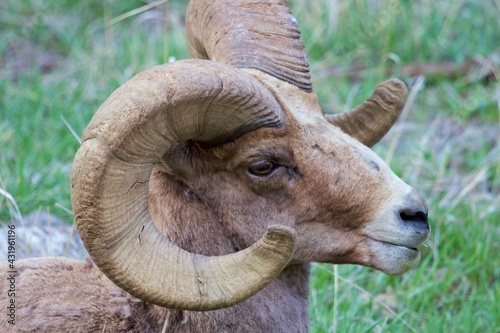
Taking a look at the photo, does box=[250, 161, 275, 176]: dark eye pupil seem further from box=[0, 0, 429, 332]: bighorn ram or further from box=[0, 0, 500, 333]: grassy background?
box=[0, 0, 500, 333]: grassy background

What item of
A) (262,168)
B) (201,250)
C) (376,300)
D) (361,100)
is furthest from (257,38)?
(361,100)

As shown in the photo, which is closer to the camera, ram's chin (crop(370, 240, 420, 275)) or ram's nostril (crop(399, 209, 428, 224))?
ram's nostril (crop(399, 209, 428, 224))

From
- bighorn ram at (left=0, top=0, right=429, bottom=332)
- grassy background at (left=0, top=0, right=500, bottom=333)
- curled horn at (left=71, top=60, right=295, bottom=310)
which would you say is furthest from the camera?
grassy background at (left=0, top=0, right=500, bottom=333)

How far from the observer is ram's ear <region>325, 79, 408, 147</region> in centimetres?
475

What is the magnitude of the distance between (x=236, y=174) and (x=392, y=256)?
77 centimetres

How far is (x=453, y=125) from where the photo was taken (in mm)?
8820

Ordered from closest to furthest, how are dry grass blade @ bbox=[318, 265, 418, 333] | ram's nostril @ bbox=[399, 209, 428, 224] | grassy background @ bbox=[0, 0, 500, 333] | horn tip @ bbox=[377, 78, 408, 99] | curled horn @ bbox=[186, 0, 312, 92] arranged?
ram's nostril @ bbox=[399, 209, 428, 224] → curled horn @ bbox=[186, 0, 312, 92] → horn tip @ bbox=[377, 78, 408, 99] → dry grass blade @ bbox=[318, 265, 418, 333] → grassy background @ bbox=[0, 0, 500, 333]

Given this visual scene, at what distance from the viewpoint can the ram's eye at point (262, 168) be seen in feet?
12.9

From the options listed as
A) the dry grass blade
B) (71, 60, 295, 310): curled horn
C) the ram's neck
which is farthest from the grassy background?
(71, 60, 295, 310): curled horn

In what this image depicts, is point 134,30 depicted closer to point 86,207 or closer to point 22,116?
point 22,116

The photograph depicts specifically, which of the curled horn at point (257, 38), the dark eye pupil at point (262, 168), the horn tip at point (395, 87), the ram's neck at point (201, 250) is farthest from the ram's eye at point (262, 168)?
the horn tip at point (395, 87)

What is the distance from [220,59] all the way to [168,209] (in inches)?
33.0

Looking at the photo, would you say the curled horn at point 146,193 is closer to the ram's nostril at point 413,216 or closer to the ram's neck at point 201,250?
the ram's neck at point 201,250

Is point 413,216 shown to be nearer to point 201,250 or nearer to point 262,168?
point 262,168
